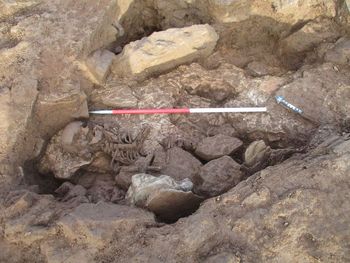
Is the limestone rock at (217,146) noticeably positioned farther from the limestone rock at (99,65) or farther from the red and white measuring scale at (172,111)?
the limestone rock at (99,65)

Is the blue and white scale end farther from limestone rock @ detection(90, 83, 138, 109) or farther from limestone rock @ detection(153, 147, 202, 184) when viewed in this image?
limestone rock @ detection(90, 83, 138, 109)

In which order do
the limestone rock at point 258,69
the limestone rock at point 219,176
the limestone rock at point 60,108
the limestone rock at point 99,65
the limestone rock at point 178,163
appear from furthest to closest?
the limestone rock at point 258,69 → the limestone rock at point 99,65 → the limestone rock at point 60,108 → the limestone rock at point 178,163 → the limestone rock at point 219,176

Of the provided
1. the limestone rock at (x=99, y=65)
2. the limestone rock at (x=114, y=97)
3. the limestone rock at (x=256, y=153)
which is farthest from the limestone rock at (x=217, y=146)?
the limestone rock at (x=99, y=65)

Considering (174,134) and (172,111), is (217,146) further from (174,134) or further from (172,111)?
(172,111)

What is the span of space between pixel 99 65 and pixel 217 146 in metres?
0.93

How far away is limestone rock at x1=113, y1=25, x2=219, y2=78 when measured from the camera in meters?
2.73

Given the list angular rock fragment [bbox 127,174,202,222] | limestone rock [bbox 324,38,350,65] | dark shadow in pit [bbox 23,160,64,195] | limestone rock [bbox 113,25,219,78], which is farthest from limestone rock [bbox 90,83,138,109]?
limestone rock [bbox 324,38,350,65]

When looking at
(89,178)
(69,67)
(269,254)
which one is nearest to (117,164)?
(89,178)

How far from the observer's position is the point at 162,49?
108 inches

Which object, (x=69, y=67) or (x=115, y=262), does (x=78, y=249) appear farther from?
(x=69, y=67)

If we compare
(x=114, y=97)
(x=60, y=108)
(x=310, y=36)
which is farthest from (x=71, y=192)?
(x=310, y=36)

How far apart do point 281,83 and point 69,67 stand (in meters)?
1.35

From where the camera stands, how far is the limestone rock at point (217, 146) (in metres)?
2.40

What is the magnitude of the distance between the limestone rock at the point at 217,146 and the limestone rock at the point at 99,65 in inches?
31.3
